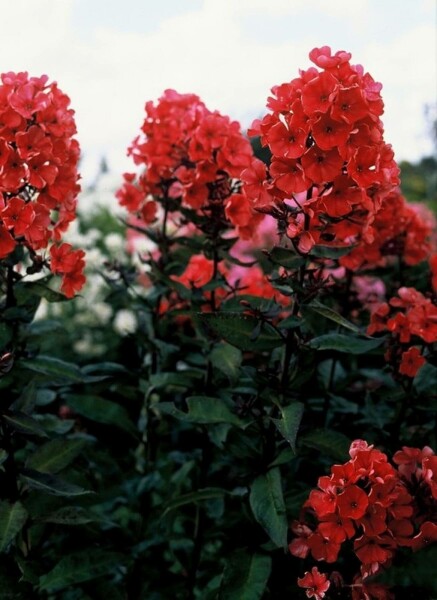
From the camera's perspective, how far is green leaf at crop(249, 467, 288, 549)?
6.41 ft

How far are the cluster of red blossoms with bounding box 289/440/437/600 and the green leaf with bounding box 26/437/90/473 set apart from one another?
28.3 inches

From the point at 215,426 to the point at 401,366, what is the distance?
0.56 metres

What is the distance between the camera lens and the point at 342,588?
1.92 meters

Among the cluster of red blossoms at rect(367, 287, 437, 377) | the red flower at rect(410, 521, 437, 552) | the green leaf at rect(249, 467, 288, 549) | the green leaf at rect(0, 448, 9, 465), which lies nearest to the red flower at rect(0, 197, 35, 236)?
the green leaf at rect(0, 448, 9, 465)

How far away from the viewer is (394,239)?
2.72m

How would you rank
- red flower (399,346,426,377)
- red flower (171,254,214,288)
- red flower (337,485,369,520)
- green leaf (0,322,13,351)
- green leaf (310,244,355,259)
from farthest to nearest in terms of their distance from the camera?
1. red flower (171,254,214,288)
2. red flower (399,346,426,377)
3. green leaf (0,322,13,351)
4. green leaf (310,244,355,259)
5. red flower (337,485,369,520)

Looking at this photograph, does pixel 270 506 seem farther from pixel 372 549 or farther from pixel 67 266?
pixel 67 266

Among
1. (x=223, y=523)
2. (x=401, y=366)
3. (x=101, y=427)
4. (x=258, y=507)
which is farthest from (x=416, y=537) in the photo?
(x=101, y=427)

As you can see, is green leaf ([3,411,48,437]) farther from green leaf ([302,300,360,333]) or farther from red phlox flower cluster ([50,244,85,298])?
green leaf ([302,300,360,333])

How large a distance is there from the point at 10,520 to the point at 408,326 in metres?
1.20

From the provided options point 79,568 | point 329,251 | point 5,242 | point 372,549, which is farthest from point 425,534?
point 5,242

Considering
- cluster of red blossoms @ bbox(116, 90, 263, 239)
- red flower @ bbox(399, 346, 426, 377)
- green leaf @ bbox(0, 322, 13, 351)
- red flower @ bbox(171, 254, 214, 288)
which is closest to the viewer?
green leaf @ bbox(0, 322, 13, 351)

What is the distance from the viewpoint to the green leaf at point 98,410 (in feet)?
8.57

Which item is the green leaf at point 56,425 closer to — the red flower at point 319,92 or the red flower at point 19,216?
the red flower at point 19,216
